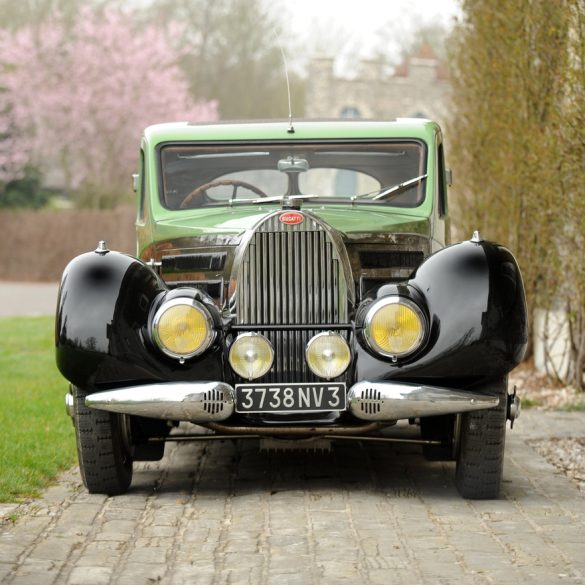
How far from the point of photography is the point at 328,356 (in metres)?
5.63

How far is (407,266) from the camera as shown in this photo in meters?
6.50

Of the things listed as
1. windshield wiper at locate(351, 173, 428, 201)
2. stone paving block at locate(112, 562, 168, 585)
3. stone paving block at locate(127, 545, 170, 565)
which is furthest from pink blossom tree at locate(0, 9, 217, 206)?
stone paving block at locate(112, 562, 168, 585)

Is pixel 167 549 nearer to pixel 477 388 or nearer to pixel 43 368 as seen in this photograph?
pixel 477 388

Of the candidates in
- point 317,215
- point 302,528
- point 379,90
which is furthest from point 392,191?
point 379,90

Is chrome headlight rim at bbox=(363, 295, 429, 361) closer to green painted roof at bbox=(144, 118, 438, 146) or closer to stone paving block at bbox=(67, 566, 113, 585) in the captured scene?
stone paving block at bbox=(67, 566, 113, 585)

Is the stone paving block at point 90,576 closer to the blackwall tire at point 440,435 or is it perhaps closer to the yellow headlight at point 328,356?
the yellow headlight at point 328,356

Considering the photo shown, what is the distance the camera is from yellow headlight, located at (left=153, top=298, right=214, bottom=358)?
5590 millimetres

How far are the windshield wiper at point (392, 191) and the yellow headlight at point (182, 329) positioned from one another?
5.53 ft

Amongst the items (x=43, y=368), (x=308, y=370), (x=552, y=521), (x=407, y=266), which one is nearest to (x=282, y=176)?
(x=407, y=266)

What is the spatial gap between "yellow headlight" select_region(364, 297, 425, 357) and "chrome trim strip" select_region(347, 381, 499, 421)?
0.18 metres

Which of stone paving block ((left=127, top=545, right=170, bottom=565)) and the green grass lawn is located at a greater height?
stone paving block ((left=127, top=545, right=170, bottom=565))

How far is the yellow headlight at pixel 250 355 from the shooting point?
563cm

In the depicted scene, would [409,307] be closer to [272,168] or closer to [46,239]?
[272,168]

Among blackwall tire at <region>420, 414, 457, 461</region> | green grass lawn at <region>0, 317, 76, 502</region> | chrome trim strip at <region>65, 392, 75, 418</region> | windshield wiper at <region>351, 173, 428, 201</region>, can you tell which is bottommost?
green grass lawn at <region>0, 317, 76, 502</region>
